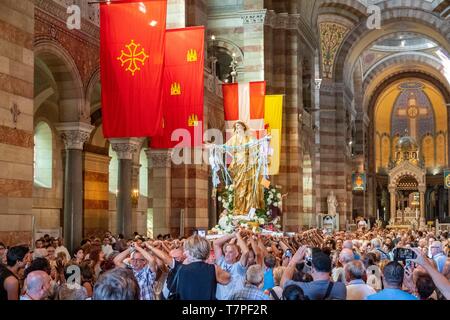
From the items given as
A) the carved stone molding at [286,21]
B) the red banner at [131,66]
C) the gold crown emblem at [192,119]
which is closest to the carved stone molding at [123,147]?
the gold crown emblem at [192,119]

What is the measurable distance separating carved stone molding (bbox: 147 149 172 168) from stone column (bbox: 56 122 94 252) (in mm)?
4390

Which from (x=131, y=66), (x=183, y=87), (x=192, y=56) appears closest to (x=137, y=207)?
(x=183, y=87)

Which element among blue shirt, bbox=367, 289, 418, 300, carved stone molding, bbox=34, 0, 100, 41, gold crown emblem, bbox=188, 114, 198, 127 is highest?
carved stone molding, bbox=34, 0, 100, 41

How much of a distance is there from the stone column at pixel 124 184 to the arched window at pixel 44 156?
443cm

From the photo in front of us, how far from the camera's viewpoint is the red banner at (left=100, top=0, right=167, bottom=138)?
48.8ft

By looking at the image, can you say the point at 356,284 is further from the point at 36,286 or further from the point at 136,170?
the point at 136,170

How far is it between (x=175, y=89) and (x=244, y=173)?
319 centimetres

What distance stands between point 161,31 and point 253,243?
7611mm

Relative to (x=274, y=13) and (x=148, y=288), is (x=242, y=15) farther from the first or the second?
(x=148, y=288)

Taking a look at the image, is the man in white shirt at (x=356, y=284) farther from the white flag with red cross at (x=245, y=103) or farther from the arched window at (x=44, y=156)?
the arched window at (x=44, y=156)

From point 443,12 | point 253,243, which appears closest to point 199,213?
point 253,243

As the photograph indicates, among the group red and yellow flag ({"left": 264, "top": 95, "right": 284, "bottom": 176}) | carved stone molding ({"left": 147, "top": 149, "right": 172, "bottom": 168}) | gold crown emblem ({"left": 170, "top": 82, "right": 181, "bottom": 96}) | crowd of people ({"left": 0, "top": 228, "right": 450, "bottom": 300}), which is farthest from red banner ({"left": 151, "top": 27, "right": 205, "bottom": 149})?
crowd of people ({"left": 0, "top": 228, "right": 450, "bottom": 300})

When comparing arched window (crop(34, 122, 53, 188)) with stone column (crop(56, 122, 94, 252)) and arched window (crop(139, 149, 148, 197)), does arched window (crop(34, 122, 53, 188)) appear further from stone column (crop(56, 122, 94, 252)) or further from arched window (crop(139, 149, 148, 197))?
arched window (crop(139, 149, 148, 197))

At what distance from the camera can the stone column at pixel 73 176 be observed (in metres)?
17.8
